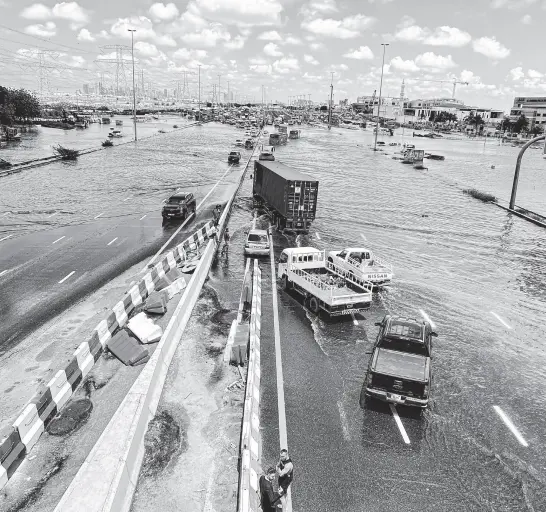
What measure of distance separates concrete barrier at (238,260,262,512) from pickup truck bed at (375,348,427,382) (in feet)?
11.5

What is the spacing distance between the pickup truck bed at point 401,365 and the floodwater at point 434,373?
1.15 meters

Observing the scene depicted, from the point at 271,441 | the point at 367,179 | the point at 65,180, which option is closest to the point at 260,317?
the point at 271,441

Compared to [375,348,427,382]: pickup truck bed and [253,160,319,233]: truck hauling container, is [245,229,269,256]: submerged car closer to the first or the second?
[253,160,319,233]: truck hauling container

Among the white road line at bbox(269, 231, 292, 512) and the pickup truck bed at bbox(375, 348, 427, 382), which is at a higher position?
the pickup truck bed at bbox(375, 348, 427, 382)

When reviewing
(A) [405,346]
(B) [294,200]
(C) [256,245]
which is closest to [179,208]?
(B) [294,200]

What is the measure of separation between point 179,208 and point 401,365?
80.5 ft

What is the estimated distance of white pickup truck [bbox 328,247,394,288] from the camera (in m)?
21.9

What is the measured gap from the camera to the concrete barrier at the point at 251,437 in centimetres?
867

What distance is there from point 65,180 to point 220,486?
49770mm

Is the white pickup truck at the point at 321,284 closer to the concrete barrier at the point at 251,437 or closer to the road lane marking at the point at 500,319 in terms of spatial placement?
the concrete barrier at the point at 251,437

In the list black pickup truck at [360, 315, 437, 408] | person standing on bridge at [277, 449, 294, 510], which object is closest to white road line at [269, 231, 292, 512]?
person standing on bridge at [277, 449, 294, 510]

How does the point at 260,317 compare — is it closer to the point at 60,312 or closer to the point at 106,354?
the point at 106,354

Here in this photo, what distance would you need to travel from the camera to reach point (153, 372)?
12328 mm

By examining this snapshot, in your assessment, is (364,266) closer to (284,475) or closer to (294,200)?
(294,200)
